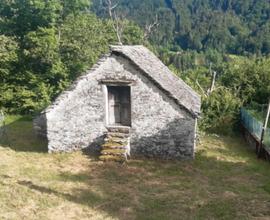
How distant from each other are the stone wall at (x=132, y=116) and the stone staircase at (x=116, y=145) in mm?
400

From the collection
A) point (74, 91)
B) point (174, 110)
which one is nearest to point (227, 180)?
point (174, 110)

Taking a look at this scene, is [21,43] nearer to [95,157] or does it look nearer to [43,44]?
[43,44]

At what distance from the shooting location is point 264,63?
1186 inches

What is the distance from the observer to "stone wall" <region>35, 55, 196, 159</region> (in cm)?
1730

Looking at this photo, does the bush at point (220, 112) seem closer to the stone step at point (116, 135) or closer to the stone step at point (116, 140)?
the stone step at point (116, 135)

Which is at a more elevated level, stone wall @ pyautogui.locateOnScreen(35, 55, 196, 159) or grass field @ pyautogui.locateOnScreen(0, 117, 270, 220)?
stone wall @ pyautogui.locateOnScreen(35, 55, 196, 159)

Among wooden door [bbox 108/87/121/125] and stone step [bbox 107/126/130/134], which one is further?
wooden door [bbox 108/87/121/125]

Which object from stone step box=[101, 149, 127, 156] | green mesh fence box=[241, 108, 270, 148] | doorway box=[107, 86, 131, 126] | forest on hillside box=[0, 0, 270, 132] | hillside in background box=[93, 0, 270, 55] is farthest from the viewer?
hillside in background box=[93, 0, 270, 55]

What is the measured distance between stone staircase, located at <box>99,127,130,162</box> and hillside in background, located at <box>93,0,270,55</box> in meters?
116

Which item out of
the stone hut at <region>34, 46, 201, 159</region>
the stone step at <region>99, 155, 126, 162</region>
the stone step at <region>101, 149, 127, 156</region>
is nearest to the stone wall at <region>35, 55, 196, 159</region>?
the stone hut at <region>34, 46, 201, 159</region>

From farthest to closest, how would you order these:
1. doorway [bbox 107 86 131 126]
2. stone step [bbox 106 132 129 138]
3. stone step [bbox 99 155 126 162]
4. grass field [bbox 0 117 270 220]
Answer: doorway [bbox 107 86 131 126] → stone step [bbox 106 132 129 138] → stone step [bbox 99 155 126 162] → grass field [bbox 0 117 270 220]

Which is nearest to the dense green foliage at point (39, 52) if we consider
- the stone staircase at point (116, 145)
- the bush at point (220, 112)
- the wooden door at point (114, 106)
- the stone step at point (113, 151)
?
the bush at point (220, 112)

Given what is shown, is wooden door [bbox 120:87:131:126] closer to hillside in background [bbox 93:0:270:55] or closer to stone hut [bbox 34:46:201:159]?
stone hut [bbox 34:46:201:159]

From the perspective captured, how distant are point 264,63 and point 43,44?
1727cm
